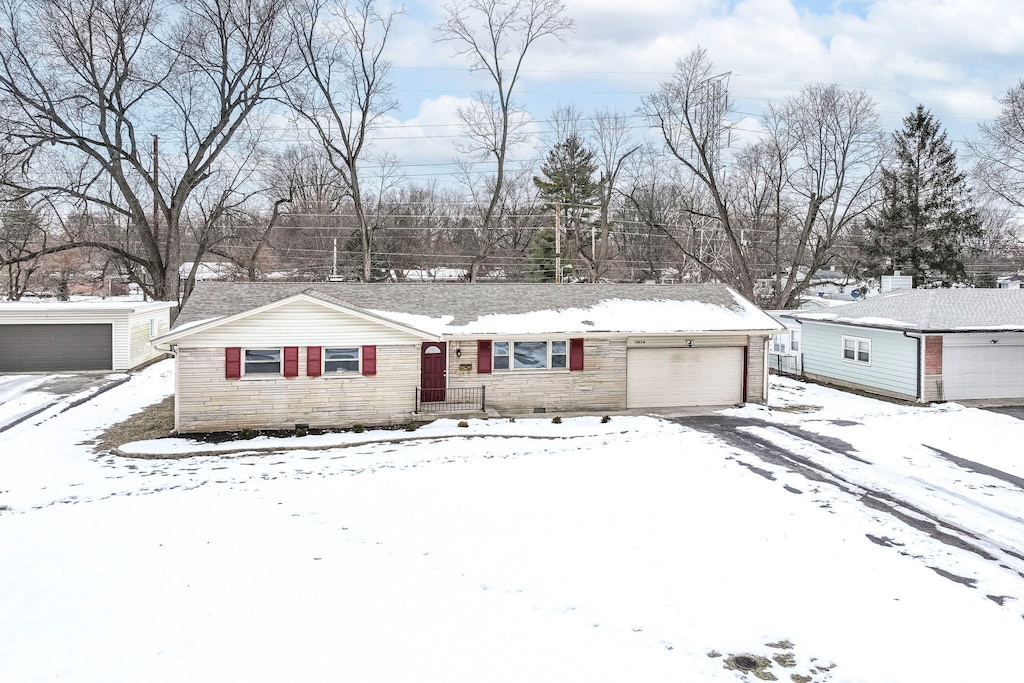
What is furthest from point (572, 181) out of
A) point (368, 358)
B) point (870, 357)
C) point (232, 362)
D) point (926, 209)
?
point (232, 362)

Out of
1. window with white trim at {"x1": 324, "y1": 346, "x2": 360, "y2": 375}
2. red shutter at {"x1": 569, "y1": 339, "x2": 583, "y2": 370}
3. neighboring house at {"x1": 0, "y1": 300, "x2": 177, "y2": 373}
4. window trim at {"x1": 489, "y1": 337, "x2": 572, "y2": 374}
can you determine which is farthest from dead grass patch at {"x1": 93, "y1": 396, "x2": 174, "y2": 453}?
red shutter at {"x1": 569, "y1": 339, "x2": 583, "y2": 370}

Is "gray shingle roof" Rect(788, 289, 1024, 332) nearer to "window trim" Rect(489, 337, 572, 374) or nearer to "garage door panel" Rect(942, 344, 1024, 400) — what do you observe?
"garage door panel" Rect(942, 344, 1024, 400)

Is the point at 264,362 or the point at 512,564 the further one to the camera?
the point at 264,362

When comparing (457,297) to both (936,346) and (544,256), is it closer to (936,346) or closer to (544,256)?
(936,346)

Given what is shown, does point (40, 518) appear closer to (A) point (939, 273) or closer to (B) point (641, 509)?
(B) point (641, 509)

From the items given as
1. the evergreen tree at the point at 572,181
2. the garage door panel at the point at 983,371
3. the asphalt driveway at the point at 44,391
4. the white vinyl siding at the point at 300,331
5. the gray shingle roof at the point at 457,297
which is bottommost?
the asphalt driveway at the point at 44,391

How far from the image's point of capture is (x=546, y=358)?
19.7 m

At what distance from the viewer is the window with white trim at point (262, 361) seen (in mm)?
17484

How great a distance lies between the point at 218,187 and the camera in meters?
35.3

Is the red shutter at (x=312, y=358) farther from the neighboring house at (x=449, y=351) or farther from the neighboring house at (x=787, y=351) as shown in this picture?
the neighboring house at (x=787, y=351)

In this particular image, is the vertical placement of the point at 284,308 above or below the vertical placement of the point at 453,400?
above

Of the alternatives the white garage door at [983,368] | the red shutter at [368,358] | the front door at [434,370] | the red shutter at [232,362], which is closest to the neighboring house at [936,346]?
the white garage door at [983,368]

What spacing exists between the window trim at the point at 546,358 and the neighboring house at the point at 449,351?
33mm

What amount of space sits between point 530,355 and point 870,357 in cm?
1273
